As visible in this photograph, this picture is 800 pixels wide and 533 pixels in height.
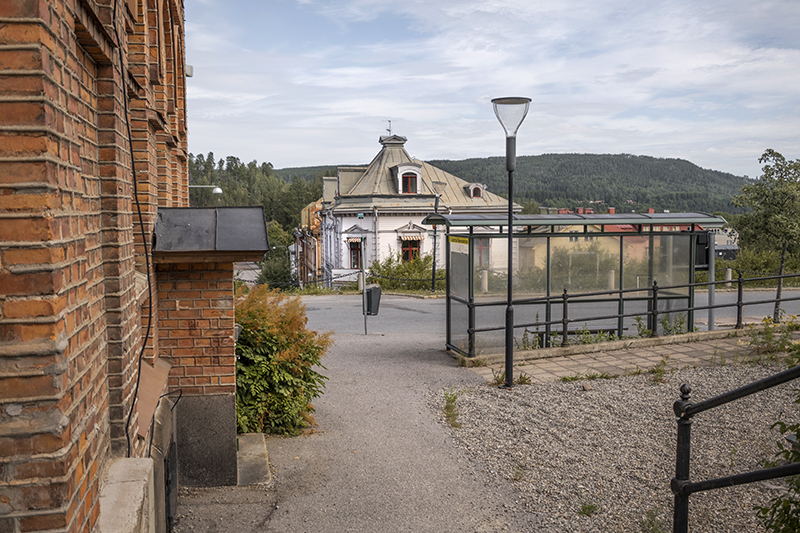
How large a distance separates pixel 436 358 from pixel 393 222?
87.5 ft

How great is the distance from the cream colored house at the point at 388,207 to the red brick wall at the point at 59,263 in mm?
32178

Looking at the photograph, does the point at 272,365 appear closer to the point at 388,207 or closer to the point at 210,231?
the point at 210,231

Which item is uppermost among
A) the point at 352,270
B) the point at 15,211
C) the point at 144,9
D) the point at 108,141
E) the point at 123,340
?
the point at 144,9

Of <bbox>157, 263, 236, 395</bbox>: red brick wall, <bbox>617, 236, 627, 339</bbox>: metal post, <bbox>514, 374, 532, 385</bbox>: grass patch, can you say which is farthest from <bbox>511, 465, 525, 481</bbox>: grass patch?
<bbox>617, 236, 627, 339</bbox>: metal post

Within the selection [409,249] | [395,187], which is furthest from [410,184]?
[409,249]

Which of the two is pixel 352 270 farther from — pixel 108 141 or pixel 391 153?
pixel 108 141

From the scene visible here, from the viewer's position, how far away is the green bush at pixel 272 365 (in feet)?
20.6

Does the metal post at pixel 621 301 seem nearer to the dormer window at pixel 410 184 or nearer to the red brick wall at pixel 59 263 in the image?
the red brick wall at pixel 59 263

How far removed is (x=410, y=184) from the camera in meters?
38.0

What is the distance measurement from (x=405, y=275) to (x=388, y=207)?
9.20 meters

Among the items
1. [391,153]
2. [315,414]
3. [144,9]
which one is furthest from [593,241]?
[391,153]

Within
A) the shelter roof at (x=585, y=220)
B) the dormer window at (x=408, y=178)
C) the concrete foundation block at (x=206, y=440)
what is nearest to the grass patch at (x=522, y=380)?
the shelter roof at (x=585, y=220)

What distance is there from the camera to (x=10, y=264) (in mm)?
1849

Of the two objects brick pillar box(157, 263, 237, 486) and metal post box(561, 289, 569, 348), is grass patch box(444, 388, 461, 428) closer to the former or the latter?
brick pillar box(157, 263, 237, 486)
